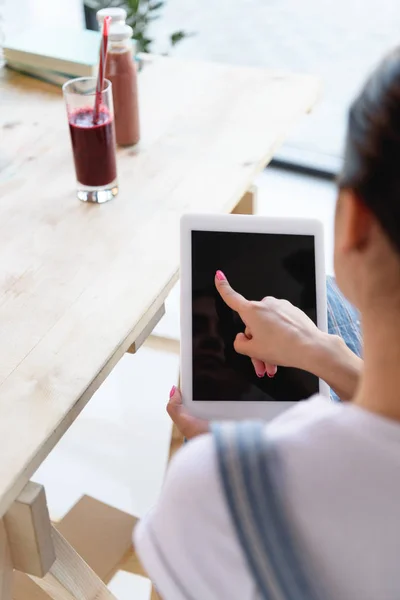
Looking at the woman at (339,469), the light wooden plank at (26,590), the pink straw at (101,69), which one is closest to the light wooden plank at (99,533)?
the light wooden plank at (26,590)

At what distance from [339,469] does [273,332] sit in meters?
0.43

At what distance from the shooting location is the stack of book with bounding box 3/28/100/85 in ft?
4.37

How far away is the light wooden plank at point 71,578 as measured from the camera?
0.86 metres

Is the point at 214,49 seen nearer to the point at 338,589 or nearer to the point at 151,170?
the point at 151,170

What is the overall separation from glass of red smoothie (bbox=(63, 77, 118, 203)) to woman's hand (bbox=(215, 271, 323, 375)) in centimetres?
29

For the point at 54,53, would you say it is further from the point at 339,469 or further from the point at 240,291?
the point at 339,469

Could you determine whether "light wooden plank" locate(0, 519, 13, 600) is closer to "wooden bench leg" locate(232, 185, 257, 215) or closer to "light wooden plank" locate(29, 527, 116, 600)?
"light wooden plank" locate(29, 527, 116, 600)

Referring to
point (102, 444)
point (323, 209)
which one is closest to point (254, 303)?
point (102, 444)

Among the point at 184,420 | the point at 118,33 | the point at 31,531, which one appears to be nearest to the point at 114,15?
the point at 118,33

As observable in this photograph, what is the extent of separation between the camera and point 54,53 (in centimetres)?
136

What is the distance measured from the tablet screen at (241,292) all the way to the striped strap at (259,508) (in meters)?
0.40

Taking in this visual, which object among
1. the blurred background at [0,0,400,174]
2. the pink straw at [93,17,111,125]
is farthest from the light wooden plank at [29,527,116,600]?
the blurred background at [0,0,400,174]

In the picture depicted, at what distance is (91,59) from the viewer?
1320 mm

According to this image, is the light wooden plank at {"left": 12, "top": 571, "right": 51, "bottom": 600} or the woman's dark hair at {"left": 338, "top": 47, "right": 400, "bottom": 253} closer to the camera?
the woman's dark hair at {"left": 338, "top": 47, "right": 400, "bottom": 253}
